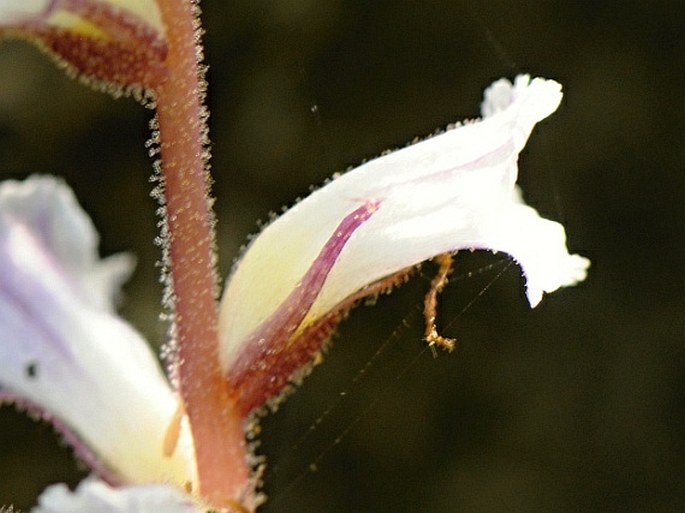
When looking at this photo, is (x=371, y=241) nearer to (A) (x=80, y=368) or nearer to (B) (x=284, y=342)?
(B) (x=284, y=342)

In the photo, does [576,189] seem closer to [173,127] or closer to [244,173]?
[244,173]

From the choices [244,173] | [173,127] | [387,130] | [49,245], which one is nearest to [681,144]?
[387,130]

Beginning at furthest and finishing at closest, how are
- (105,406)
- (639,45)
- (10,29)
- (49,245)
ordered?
(639,45) → (49,245) → (105,406) → (10,29)

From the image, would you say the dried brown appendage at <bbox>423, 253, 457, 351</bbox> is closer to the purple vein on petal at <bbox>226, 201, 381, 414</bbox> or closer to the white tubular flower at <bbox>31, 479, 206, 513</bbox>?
the purple vein on petal at <bbox>226, 201, 381, 414</bbox>

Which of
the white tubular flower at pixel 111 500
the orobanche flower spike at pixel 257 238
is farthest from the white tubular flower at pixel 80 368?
the white tubular flower at pixel 111 500

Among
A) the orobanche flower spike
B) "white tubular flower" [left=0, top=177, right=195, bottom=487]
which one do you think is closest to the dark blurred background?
"white tubular flower" [left=0, top=177, right=195, bottom=487]

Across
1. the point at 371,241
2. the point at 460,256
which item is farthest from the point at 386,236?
the point at 460,256
